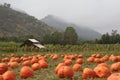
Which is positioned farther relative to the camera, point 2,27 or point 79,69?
point 2,27

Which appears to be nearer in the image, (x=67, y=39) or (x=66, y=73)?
(x=66, y=73)

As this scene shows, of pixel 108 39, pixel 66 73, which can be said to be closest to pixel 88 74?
pixel 66 73

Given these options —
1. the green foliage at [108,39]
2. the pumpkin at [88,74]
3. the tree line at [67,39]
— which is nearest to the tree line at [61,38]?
the tree line at [67,39]

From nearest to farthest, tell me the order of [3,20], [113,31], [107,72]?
[107,72]
[113,31]
[3,20]

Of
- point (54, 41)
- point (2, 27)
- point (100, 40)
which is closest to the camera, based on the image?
point (100, 40)

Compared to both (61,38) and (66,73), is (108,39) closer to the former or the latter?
(61,38)

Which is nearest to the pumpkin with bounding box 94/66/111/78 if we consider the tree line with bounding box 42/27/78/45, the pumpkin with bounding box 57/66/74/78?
the pumpkin with bounding box 57/66/74/78

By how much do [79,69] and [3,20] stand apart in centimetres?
19109

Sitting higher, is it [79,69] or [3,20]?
[3,20]

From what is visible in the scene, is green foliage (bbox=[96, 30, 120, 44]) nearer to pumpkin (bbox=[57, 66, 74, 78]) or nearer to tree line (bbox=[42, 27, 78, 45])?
tree line (bbox=[42, 27, 78, 45])

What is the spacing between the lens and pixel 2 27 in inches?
7293

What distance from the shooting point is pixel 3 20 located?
198 m

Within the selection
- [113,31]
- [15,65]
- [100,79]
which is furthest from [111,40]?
[100,79]

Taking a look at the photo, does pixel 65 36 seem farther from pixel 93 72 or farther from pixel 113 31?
pixel 93 72
